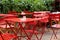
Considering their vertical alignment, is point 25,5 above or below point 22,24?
below

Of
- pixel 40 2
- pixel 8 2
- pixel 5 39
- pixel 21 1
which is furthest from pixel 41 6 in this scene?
pixel 5 39

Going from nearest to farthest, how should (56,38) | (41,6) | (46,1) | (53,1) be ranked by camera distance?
(56,38) < (41,6) < (46,1) < (53,1)

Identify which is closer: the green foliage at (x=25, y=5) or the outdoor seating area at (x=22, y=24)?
the outdoor seating area at (x=22, y=24)

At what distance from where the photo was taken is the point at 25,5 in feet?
32.7

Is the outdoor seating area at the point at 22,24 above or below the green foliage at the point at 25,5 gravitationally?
above

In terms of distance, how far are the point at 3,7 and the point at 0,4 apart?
0.55ft

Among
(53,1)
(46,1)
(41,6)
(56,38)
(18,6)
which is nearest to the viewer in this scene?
(56,38)

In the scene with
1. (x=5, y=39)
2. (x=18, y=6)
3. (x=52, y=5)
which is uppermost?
(x=5, y=39)

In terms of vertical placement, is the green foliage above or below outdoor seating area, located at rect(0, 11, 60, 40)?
below

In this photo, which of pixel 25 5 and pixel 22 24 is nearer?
pixel 22 24

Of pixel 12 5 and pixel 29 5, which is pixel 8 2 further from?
pixel 29 5

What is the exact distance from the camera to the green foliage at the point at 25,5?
917 cm

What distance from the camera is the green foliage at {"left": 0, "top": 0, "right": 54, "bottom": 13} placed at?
9172mm

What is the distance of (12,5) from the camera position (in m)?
9.39
